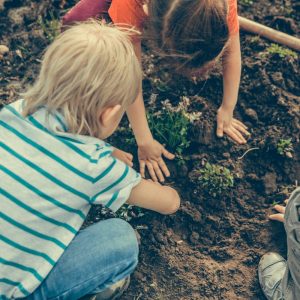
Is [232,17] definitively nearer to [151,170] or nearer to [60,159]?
[151,170]

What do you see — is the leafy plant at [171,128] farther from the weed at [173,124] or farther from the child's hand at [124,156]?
the child's hand at [124,156]

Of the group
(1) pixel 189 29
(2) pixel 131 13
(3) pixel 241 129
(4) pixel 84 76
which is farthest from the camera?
(3) pixel 241 129

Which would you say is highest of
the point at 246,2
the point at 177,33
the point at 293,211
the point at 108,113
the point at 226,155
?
the point at 177,33

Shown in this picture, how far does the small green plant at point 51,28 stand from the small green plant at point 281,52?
133 centimetres

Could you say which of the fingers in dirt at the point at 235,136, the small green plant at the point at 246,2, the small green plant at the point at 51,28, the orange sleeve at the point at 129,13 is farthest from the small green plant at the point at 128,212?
the small green plant at the point at 246,2

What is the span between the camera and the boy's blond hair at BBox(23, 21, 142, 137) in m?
1.59

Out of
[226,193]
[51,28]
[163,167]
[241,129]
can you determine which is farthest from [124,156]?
[51,28]

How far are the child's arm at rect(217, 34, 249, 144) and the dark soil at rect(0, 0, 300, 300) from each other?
5 centimetres

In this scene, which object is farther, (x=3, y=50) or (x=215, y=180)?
(x=3, y=50)

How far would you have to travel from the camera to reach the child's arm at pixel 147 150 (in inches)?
89.7

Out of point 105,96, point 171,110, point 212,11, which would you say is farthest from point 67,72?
point 171,110

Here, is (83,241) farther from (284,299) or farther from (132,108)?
(284,299)

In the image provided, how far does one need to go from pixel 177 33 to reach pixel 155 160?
86 centimetres

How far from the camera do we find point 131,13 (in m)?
2.05
